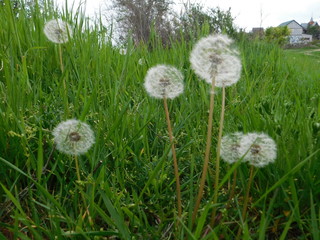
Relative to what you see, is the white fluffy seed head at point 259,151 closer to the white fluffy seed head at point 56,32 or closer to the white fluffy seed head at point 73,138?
the white fluffy seed head at point 73,138

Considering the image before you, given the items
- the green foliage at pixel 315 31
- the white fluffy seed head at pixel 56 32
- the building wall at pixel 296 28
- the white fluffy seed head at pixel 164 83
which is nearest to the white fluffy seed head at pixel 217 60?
the white fluffy seed head at pixel 164 83

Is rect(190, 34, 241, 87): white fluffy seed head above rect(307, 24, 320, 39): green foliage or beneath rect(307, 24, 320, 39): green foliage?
beneath

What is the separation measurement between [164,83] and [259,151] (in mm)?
387

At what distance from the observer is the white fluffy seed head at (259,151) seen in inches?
41.1

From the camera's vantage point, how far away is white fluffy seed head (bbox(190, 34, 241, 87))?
1054 mm

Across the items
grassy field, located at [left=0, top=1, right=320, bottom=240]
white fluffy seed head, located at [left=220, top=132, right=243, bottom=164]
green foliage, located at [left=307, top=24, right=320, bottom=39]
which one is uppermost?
green foliage, located at [left=307, top=24, right=320, bottom=39]

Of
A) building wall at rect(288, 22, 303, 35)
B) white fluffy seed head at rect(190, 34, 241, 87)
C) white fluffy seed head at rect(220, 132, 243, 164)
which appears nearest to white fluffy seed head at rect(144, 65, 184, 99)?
white fluffy seed head at rect(190, 34, 241, 87)

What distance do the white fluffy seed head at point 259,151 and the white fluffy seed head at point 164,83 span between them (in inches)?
11.7

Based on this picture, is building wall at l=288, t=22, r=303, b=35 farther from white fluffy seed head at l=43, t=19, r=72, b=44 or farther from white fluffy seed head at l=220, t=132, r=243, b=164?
white fluffy seed head at l=220, t=132, r=243, b=164

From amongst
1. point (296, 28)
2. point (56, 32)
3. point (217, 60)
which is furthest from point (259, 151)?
point (296, 28)

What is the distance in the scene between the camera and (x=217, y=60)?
105 centimetres

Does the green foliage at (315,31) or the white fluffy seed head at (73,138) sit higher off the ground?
the green foliage at (315,31)

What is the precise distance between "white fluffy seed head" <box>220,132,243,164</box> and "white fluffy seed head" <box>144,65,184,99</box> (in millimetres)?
239

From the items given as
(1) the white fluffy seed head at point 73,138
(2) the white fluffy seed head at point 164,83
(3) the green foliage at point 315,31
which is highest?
(3) the green foliage at point 315,31
